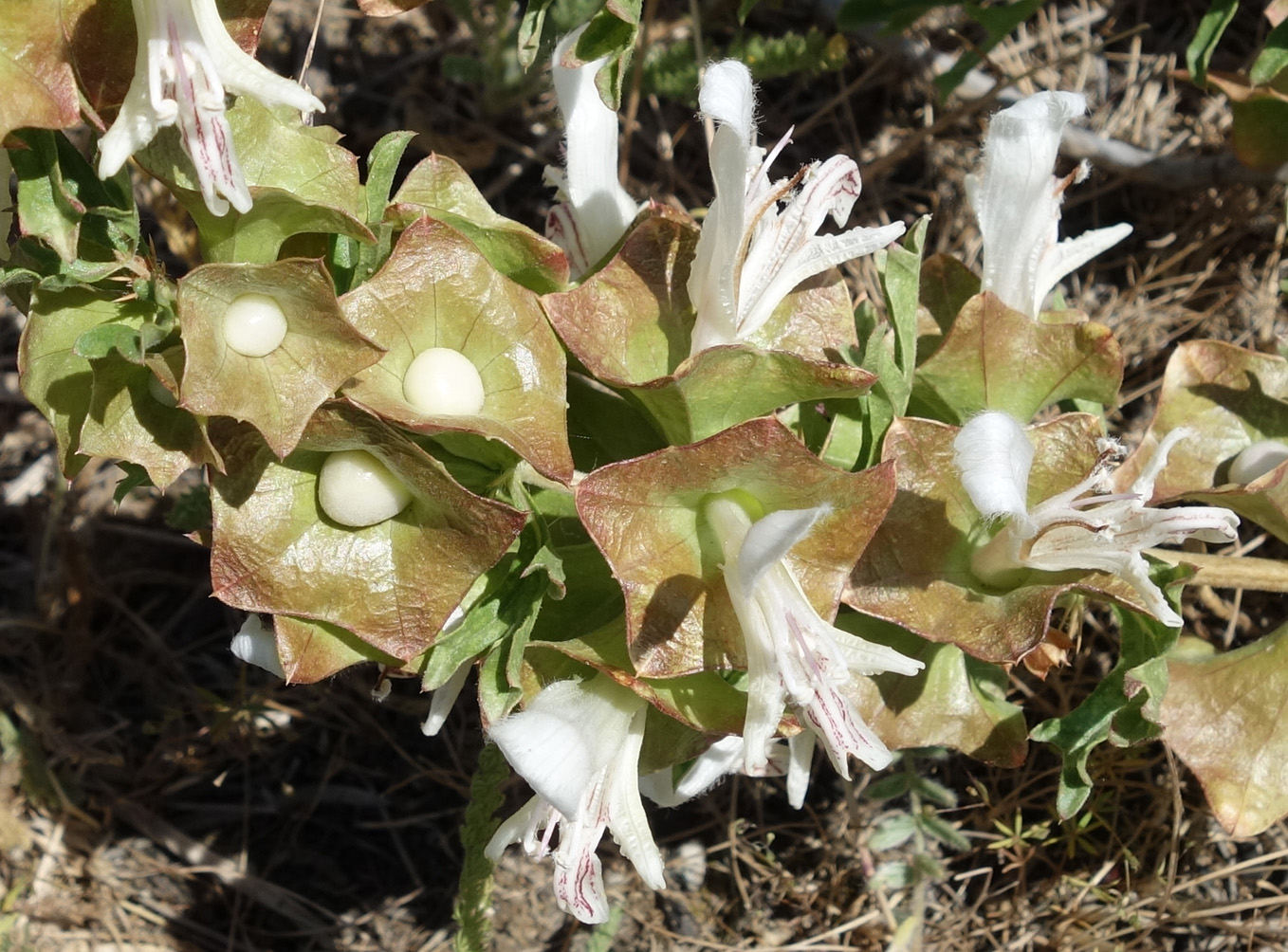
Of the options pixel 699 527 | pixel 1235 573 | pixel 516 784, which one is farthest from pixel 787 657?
pixel 516 784

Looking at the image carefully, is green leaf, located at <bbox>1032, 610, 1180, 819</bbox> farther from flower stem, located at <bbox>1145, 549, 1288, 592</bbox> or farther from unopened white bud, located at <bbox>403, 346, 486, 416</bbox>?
unopened white bud, located at <bbox>403, 346, 486, 416</bbox>

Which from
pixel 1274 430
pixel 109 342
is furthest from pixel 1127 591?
pixel 109 342

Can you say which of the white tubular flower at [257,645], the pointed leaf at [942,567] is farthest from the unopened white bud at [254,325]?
the pointed leaf at [942,567]

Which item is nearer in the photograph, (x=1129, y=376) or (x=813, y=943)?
(x=813, y=943)

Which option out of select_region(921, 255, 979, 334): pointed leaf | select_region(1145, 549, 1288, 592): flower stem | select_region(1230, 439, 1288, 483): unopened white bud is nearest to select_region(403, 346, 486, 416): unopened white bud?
select_region(921, 255, 979, 334): pointed leaf

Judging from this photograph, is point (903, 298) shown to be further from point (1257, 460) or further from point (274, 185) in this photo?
point (274, 185)

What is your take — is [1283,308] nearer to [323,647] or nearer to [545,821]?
[545,821]
